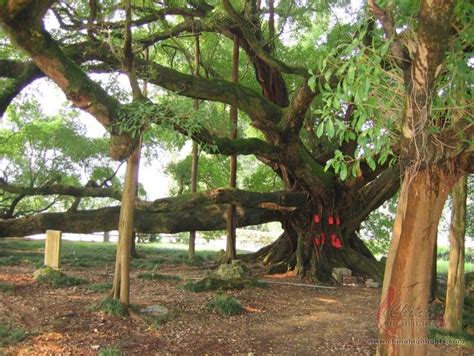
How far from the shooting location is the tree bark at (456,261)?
22.4 feet

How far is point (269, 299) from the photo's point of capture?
912 centimetres

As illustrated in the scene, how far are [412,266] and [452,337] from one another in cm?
311

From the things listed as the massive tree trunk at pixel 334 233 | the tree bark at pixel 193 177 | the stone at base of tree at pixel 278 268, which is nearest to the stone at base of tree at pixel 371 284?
the massive tree trunk at pixel 334 233

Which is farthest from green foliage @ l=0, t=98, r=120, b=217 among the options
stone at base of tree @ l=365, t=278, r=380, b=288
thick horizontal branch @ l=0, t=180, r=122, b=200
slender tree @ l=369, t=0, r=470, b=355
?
slender tree @ l=369, t=0, r=470, b=355

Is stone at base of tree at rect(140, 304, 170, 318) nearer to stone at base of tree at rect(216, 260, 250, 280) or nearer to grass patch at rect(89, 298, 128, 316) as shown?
grass patch at rect(89, 298, 128, 316)

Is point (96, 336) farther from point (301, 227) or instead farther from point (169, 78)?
point (301, 227)

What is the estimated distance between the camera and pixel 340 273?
39.6ft

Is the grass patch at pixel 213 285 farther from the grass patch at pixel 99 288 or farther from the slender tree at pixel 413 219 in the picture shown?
the slender tree at pixel 413 219

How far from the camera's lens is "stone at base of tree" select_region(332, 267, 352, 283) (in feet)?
39.5

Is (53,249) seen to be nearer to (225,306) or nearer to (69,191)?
(225,306)

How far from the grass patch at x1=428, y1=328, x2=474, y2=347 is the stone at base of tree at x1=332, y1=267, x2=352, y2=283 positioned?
5.22m

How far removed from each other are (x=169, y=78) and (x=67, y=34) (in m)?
2.37

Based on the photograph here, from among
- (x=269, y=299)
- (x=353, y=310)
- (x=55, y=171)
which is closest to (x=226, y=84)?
(x=269, y=299)

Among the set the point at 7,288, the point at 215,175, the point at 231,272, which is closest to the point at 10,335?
the point at 7,288
